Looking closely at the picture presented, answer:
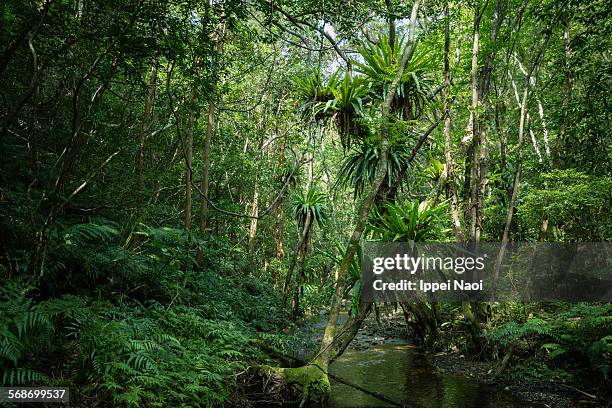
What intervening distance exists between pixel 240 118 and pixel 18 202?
9.33 meters

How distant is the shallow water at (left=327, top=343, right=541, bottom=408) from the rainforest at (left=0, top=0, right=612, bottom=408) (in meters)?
0.05

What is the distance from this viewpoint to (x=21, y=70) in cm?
527

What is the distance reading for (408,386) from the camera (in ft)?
20.6

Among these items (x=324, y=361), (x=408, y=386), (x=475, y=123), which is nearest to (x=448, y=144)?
(x=475, y=123)

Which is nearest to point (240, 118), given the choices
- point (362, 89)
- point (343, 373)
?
point (362, 89)

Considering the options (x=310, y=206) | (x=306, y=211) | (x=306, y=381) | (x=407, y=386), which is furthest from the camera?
Answer: (x=306, y=211)

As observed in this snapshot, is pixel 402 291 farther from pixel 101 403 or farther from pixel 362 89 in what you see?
pixel 101 403

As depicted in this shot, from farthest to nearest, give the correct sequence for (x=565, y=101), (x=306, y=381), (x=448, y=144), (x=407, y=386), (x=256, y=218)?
(x=565, y=101) < (x=448, y=144) < (x=407, y=386) < (x=306, y=381) < (x=256, y=218)

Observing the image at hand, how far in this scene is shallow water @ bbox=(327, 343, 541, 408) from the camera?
17.9ft

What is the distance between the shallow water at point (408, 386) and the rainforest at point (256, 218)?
2.0 inches

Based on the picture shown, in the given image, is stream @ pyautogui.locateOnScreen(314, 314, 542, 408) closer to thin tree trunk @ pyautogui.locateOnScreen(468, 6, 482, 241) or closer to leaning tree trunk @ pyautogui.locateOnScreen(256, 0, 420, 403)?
leaning tree trunk @ pyautogui.locateOnScreen(256, 0, 420, 403)

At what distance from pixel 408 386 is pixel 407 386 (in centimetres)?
2

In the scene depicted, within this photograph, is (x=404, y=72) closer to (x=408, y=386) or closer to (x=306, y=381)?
(x=408, y=386)

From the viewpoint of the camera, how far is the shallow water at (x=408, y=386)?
5.46 metres
